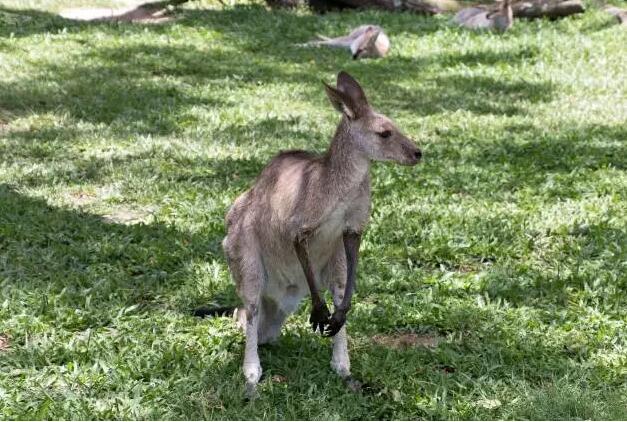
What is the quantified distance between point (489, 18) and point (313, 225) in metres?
10.6

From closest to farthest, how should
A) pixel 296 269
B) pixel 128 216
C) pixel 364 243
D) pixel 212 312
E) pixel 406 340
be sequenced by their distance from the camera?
pixel 296 269 < pixel 406 340 < pixel 212 312 < pixel 364 243 < pixel 128 216

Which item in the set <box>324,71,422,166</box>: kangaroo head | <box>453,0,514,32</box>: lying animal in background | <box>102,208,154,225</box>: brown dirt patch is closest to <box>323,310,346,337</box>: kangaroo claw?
<box>324,71,422,166</box>: kangaroo head

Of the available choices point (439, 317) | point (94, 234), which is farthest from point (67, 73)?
point (439, 317)

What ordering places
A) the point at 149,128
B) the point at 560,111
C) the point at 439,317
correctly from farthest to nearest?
the point at 560,111 < the point at 149,128 < the point at 439,317

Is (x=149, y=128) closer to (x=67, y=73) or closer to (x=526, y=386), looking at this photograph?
(x=67, y=73)

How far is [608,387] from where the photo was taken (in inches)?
165

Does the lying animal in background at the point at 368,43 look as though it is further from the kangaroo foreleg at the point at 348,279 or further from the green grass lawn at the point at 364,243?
the kangaroo foreleg at the point at 348,279

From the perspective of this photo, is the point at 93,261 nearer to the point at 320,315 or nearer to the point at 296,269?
the point at 296,269

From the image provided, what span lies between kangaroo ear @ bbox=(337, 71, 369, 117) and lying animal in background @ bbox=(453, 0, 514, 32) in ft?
33.4

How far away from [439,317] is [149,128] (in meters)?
4.83

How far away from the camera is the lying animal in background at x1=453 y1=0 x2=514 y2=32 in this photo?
44.7 ft

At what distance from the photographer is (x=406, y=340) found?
15.8 feet

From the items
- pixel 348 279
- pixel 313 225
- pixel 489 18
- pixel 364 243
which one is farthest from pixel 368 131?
pixel 489 18

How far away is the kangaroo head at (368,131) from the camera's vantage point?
379 cm
